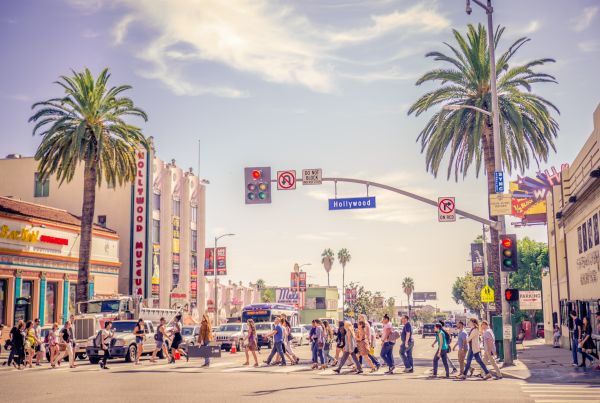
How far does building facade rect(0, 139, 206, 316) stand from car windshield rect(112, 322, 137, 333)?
2364 cm

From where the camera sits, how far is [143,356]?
3372cm

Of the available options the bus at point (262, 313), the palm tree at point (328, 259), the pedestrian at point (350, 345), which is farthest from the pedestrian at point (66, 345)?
the palm tree at point (328, 259)

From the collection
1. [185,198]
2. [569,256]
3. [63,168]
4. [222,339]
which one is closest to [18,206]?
[63,168]

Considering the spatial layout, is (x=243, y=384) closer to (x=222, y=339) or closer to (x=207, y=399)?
(x=207, y=399)

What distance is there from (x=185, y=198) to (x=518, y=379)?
48.4 m

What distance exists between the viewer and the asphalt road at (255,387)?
53.1ft

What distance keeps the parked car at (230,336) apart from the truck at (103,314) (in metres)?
4.43

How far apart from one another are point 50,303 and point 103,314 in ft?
42.9

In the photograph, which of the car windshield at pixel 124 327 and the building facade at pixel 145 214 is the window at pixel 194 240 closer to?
the building facade at pixel 145 214

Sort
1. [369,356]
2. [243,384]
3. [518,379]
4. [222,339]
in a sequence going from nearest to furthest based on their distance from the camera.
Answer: [243,384]
[518,379]
[369,356]
[222,339]

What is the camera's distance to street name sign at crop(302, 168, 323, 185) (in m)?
26.2

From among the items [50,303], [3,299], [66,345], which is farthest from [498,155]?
[50,303]

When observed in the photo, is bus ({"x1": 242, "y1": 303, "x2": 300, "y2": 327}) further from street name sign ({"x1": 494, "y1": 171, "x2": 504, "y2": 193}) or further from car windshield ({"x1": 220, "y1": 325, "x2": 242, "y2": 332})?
street name sign ({"x1": 494, "y1": 171, "x2": 504, "y2": 193})

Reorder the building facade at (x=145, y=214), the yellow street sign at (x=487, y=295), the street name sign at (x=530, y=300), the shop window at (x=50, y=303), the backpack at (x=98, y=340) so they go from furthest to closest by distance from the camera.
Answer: the building facade at (x=145, y=214) < the shop window at (x=50, y=303) < the street name sign at (x=530, y=300) < the yellow street sign at (x=487, y=295) < the backpack at (x=98, y=340)
